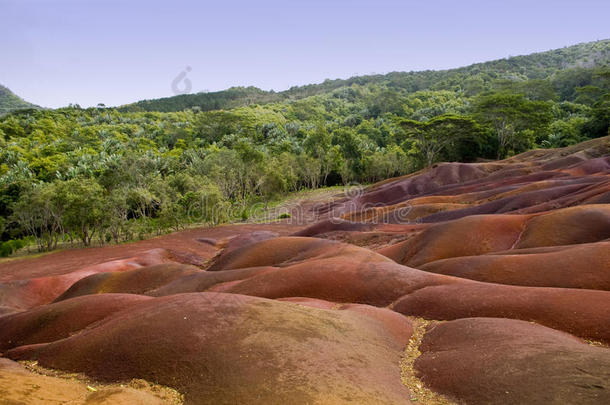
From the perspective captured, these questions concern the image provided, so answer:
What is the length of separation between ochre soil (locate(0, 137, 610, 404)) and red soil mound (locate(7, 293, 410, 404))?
3 cm

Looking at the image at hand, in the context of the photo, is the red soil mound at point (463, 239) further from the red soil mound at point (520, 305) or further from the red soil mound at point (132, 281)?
the red soil mound at point (132, 281)

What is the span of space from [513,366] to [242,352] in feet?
14.5

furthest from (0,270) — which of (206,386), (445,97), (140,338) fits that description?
(445,97)

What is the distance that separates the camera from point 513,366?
259 inches

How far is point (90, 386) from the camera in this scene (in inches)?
265

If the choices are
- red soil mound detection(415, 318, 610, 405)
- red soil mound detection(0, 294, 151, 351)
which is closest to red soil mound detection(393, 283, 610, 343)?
red soil mound detection(415, 318, 610, 405)

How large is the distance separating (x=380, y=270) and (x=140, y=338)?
25.6 ft

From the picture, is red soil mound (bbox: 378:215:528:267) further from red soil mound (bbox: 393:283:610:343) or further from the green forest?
the green forest

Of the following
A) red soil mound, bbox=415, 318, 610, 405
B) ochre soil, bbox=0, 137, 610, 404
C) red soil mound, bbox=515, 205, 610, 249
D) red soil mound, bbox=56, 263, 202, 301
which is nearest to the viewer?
red soil mound, bbox=415, 318, 610, 405

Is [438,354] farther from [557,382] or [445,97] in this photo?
[445,97]

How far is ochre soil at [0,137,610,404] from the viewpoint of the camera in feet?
20.0

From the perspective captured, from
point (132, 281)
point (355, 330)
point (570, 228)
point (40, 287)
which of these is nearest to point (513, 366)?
point (355, 330)

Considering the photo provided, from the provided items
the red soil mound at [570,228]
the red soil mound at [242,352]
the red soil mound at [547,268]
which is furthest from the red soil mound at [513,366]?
the red soil mound at [570,228]

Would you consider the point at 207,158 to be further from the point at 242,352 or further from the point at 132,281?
the point at 242,352
